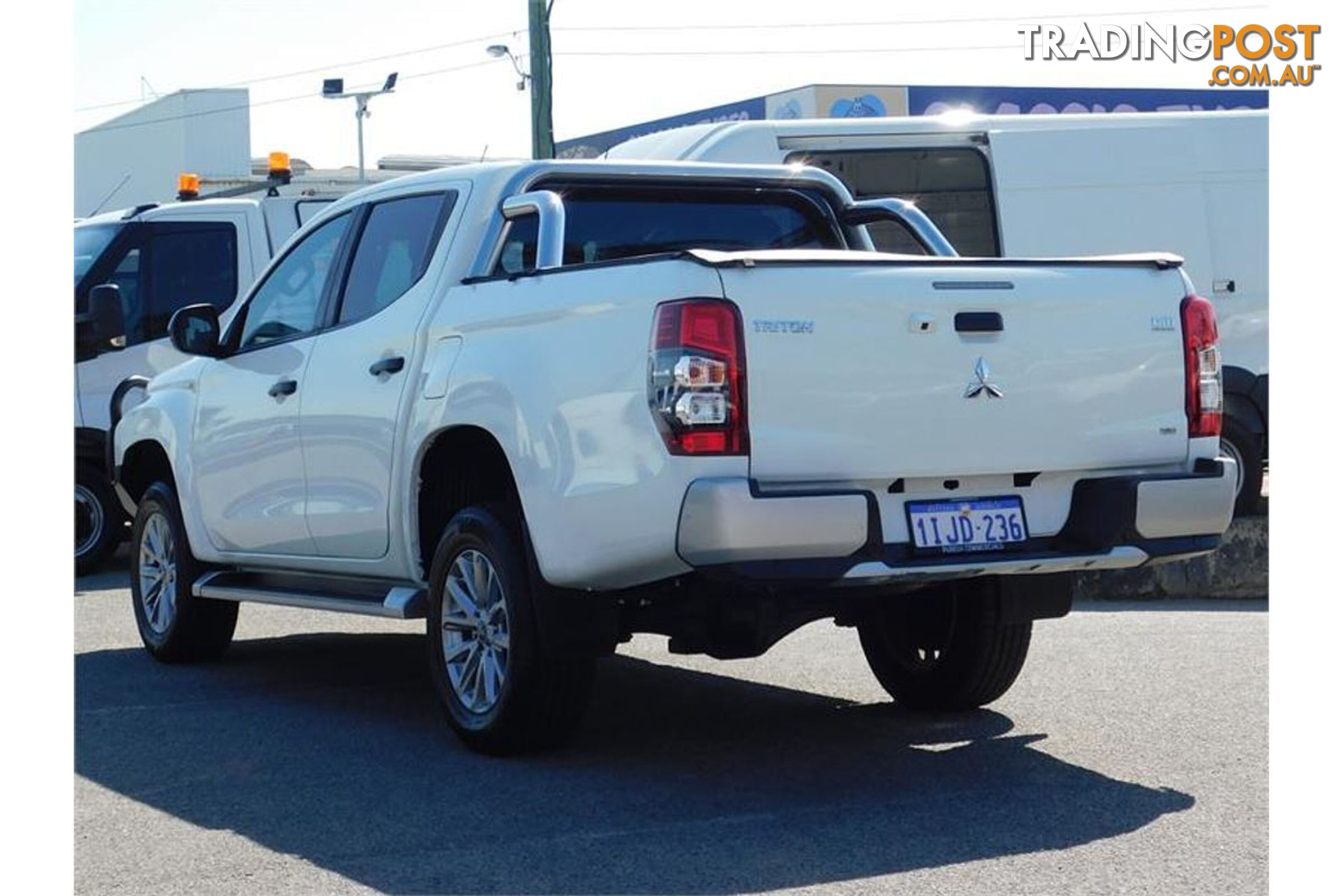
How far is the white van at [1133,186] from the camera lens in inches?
518

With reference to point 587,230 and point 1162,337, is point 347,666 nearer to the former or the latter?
point 587,230

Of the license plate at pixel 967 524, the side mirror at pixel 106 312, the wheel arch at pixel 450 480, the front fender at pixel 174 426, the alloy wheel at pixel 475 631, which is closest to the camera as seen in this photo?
the license plate at pixel 967 524

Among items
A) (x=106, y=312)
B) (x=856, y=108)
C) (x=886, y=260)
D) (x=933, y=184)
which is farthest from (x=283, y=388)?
(x=856, y=108)

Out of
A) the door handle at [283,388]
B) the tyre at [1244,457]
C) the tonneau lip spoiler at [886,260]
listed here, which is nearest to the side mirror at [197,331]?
the door handle at [283,388]

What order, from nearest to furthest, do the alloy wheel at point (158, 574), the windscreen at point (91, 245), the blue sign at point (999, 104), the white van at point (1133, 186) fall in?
the alloy wheel at point (158, 574)
the white van at point (1133, 186)
the windscreen at point (91, 245)
the blue sign at point (999, 104)

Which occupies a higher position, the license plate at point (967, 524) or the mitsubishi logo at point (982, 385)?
the mitsubishi logo at point (982, 385)

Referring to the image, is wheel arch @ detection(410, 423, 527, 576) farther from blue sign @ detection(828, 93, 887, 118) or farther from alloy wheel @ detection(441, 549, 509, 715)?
blue sign @ detection(828, 93, 887, 118)

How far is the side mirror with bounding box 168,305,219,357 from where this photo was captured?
880 cm

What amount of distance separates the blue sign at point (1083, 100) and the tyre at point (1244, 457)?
15.3 meters

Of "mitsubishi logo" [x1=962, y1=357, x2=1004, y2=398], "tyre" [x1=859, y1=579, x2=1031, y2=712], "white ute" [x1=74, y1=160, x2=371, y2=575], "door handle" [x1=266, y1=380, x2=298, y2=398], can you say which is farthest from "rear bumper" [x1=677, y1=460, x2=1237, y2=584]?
"white ute" [x1=74, y1=160, x2=371, y2=575]

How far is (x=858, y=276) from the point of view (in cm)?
607

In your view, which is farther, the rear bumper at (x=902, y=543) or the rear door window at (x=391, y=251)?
the rear door window at (x=391, y=251)

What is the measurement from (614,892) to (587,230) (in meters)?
3.08

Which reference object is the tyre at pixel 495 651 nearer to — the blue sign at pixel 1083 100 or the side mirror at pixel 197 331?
the side mirror at pixel 197 331
